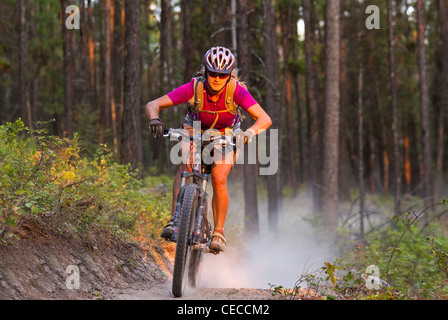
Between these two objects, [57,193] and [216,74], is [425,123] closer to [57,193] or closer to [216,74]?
[216,74]

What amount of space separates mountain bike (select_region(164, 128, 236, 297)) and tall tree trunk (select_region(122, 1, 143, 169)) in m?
6.96

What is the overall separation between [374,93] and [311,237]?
2551 cm

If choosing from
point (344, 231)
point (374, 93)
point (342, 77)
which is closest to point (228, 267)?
point (344, 231)

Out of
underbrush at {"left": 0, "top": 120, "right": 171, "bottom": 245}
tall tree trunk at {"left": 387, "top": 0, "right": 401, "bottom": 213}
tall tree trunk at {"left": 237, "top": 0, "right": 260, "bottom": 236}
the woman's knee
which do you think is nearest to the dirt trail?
underbrush at {"left": 0, "top": 120, "right": 171, "bottom": 245}

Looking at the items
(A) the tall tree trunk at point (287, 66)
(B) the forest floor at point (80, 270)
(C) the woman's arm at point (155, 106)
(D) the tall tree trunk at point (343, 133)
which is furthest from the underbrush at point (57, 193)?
(A) the tall tree trunk at point (287, 66)

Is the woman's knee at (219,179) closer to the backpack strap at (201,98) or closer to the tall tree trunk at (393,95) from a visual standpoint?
the backpack strap at (201,98)

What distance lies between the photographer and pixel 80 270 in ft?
21.0

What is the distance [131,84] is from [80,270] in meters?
7.86

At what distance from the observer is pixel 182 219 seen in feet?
20.0

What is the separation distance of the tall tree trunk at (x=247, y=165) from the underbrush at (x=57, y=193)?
6943 mm

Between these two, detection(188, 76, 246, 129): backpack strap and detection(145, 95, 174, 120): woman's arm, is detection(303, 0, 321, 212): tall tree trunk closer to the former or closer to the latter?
detection(188, 76, 246, 129): backpack strap

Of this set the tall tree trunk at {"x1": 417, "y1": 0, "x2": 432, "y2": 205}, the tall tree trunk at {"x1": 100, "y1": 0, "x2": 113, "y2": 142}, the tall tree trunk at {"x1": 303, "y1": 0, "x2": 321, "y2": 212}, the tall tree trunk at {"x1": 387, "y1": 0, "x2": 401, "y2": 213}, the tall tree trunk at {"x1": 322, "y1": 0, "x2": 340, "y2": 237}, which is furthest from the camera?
the tall tree trunk at {"x1": 100, "y1": 0, "x2": 113, "y2": 142}

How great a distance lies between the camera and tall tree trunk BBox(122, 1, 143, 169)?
13367mm

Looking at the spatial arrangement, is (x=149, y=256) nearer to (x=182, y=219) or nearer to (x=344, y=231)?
(x=182, y=219)
